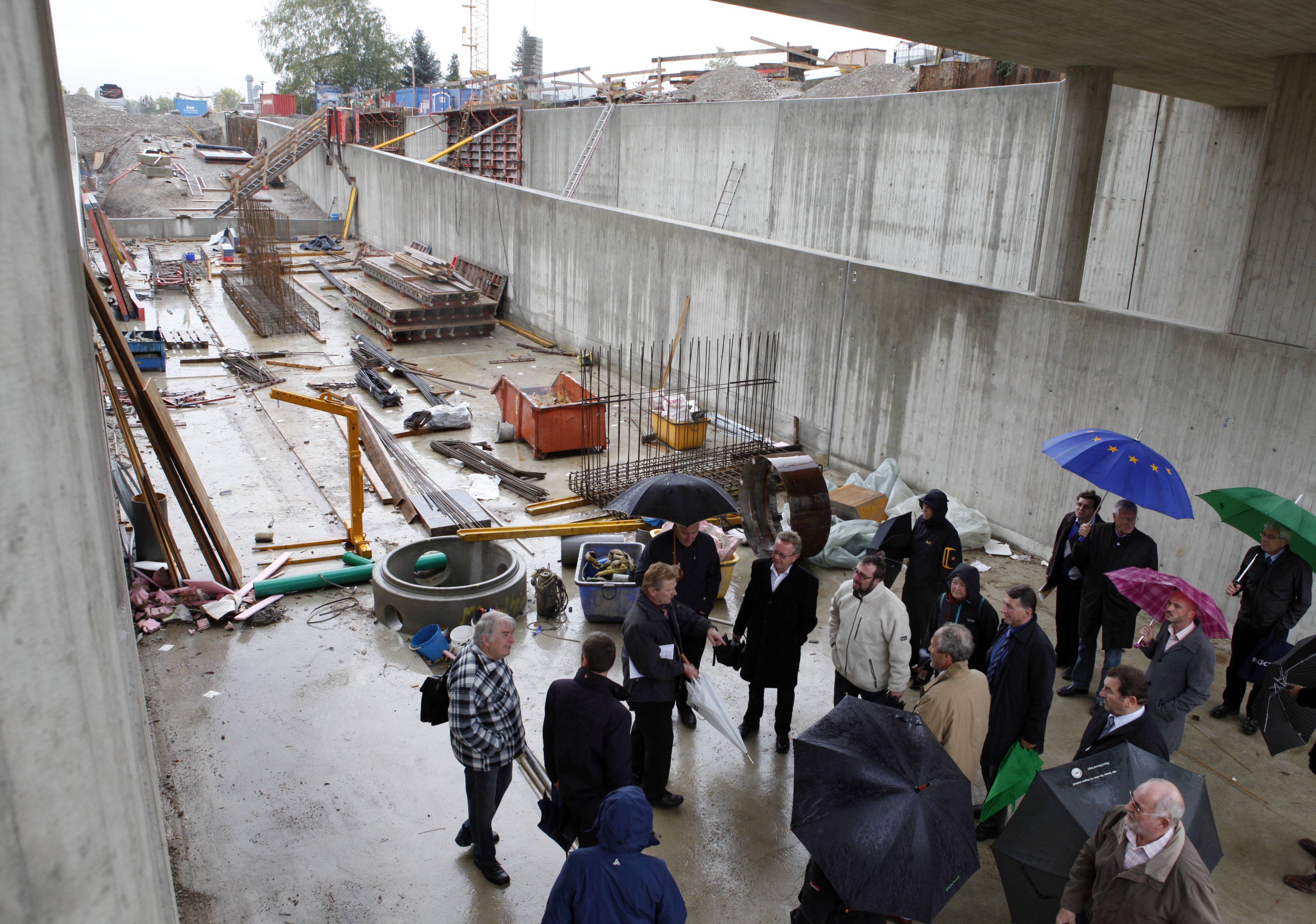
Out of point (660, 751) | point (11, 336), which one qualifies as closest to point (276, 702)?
point (660, 751)

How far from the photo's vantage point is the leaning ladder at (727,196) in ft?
68.4

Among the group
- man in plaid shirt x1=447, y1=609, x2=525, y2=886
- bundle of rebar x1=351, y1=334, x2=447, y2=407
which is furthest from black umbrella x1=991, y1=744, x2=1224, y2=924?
Answer: bundle of rebar x1=351, y1=334, x2=447, y2=407

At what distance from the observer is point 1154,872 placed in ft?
11.5

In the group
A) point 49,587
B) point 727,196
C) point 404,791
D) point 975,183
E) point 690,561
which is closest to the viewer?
A: point 49,587

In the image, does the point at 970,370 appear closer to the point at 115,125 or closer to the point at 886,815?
the point at 886,815

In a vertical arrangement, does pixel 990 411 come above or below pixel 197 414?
above

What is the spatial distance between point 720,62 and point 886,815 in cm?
5839

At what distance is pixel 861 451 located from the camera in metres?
12.7

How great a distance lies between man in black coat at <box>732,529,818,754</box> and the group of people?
0.01 meters

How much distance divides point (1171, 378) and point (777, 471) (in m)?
3.95

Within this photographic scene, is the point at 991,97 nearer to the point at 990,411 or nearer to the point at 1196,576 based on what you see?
the point at 990,411

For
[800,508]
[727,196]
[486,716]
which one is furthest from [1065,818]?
[727,196]

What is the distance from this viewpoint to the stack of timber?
20062mm

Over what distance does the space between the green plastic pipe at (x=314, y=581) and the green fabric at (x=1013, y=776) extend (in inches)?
225
